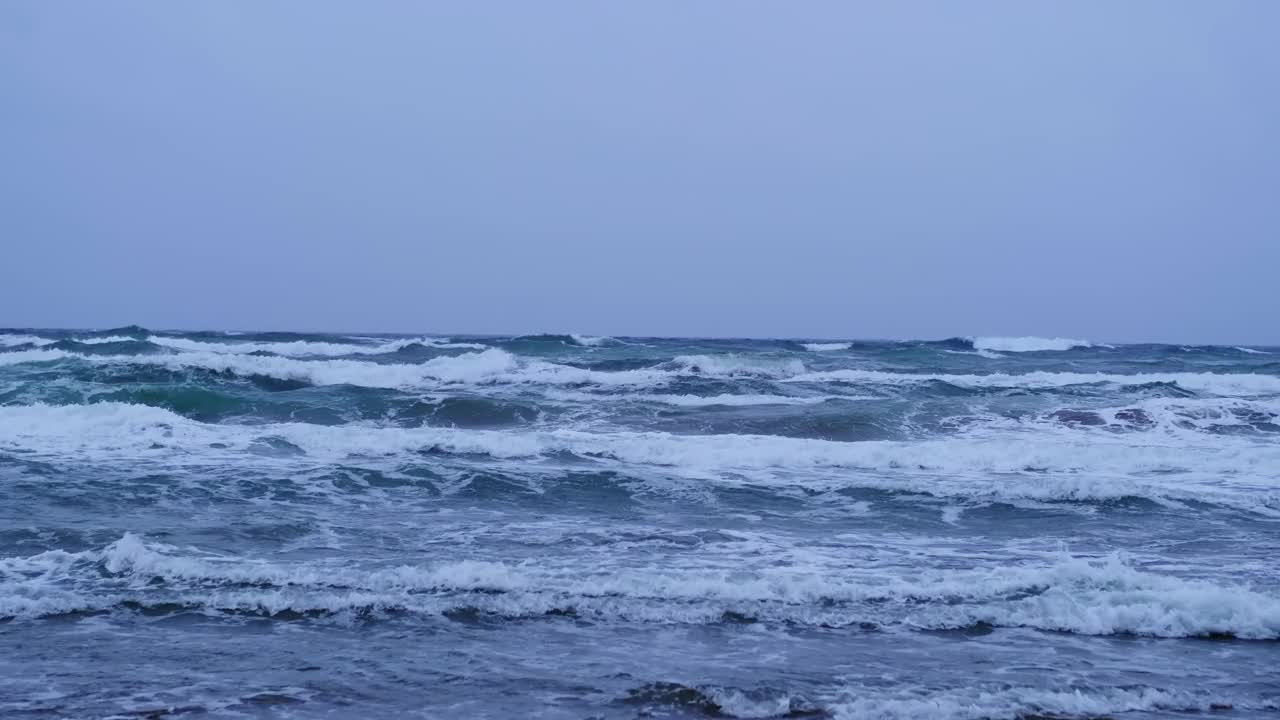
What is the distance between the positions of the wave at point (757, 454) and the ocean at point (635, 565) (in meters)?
0.07

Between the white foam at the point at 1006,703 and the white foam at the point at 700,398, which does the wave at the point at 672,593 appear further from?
the white foam at the point at 700,398

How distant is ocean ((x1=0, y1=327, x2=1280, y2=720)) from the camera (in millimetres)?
4414

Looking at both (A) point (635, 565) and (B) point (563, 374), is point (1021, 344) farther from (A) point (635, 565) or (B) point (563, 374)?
(A) point (635, 565)

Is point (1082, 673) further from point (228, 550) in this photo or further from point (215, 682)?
point (228, 550)

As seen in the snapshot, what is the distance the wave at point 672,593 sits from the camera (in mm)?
5480

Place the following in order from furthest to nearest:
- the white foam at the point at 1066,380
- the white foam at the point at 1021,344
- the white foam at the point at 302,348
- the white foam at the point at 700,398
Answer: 1. the white foam at the point at 1021,344
2. the white foam at the point at 302,348
3. the white foam at the point at 1066,380
4. the white foam at the point at 700,398

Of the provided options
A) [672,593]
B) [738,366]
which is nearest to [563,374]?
[738,366]

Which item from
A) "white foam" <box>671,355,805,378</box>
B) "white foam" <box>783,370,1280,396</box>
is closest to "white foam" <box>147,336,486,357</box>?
"white foam" <box>671,355,805,378</box>

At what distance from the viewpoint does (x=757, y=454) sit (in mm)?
12125

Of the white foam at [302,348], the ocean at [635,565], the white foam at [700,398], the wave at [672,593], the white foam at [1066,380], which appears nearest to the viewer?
the ocean at [635,565]

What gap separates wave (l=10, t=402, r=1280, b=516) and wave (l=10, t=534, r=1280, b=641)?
12.6 feet

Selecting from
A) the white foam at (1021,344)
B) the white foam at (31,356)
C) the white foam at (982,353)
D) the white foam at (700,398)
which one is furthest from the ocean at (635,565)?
the white foam at (1021,344)

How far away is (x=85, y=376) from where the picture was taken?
20.5 metres

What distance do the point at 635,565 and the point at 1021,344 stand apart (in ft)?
123
